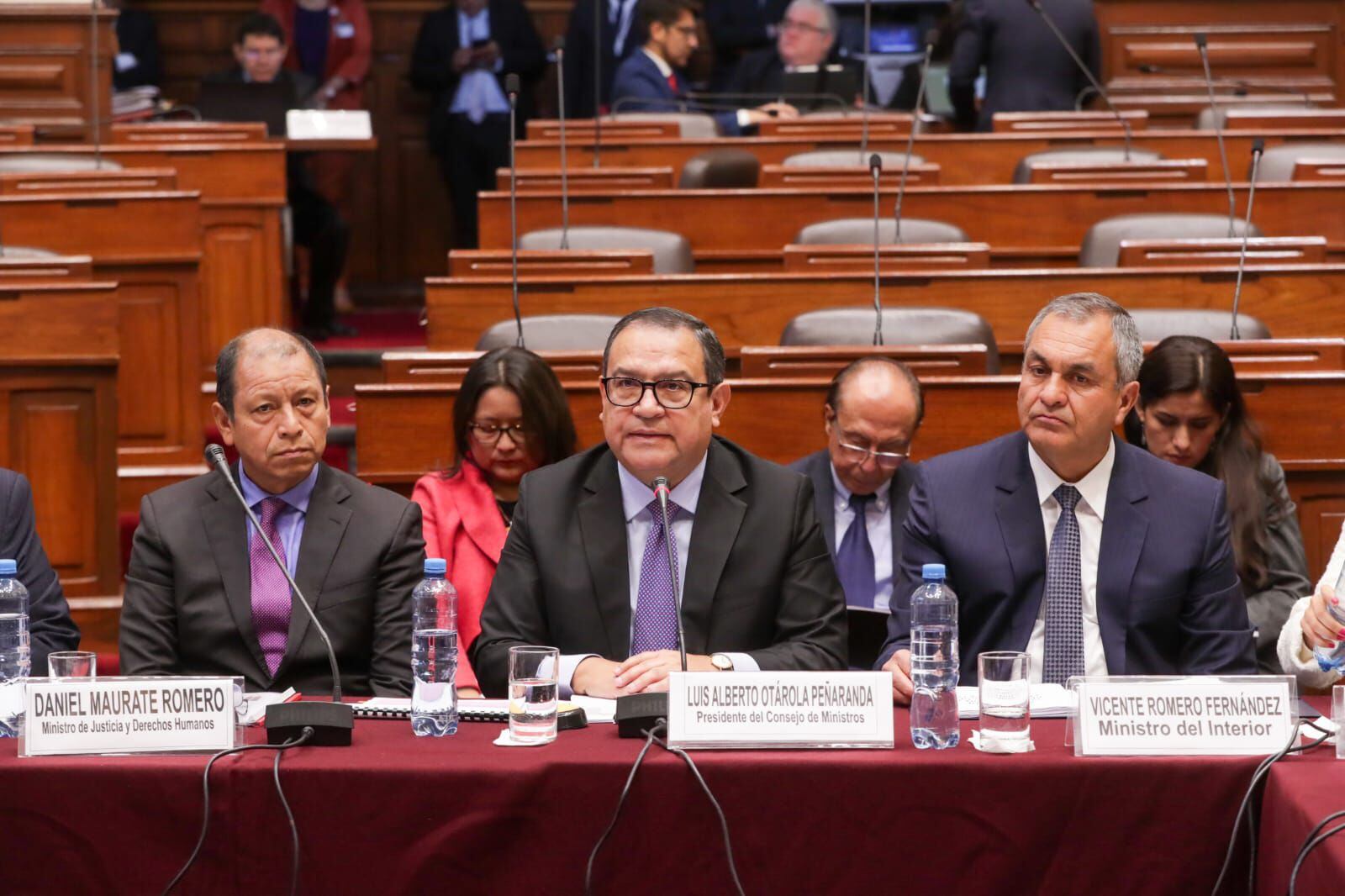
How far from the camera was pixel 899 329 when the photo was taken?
142 inches

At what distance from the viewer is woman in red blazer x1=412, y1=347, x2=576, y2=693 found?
278 cm

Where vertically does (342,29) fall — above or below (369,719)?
above

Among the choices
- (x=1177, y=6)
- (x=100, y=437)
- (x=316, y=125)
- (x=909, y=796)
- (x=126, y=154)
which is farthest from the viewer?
(x=1177, y=6)

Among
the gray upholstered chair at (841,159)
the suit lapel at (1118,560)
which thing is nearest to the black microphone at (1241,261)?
the gray upholstered chair at (841,159)

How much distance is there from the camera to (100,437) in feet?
12.1

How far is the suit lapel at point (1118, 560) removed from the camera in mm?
2176

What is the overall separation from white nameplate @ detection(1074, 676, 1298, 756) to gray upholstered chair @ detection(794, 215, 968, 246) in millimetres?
2840

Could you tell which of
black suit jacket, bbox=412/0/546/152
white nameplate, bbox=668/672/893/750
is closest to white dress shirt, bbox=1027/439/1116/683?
white nameplate, bbox=668/672/893/750

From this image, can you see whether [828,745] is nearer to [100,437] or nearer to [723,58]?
[100,437]

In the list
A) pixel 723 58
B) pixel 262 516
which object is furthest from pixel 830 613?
pixel 723 58

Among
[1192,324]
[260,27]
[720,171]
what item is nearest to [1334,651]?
[1192,324]

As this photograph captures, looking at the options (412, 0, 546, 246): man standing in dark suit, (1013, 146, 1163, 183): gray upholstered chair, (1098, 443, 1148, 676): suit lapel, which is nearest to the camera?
(1098, 443, 1148, 676): suit lapel

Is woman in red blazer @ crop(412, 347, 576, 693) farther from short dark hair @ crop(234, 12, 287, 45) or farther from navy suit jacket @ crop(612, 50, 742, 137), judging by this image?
short dark hair @ crop(234, 12, 287, 45)

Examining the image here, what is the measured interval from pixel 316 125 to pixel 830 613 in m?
4.11
